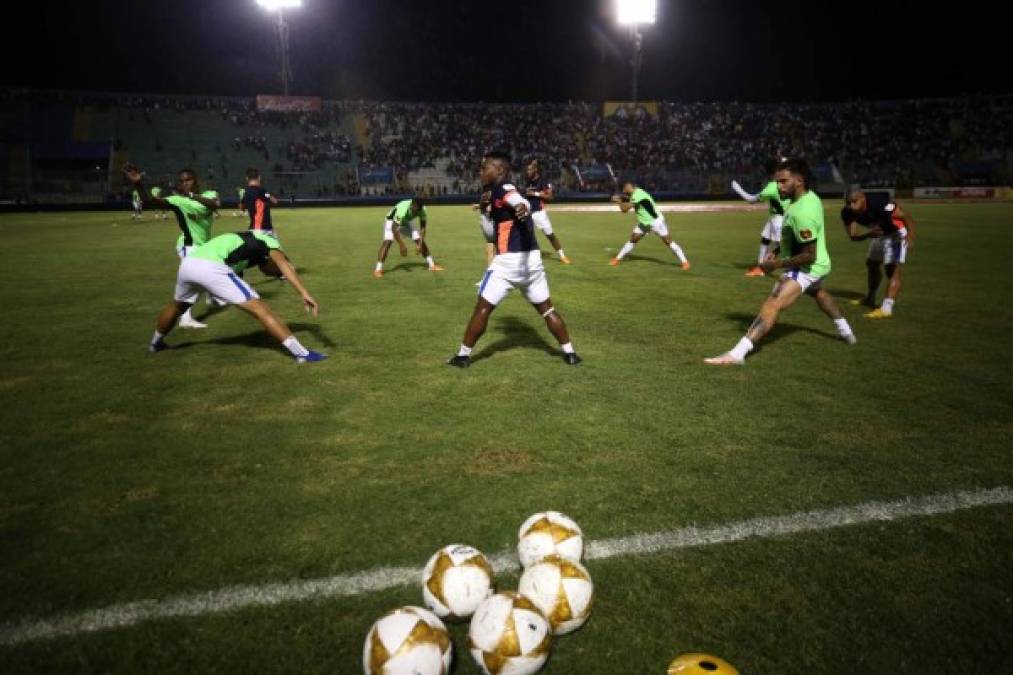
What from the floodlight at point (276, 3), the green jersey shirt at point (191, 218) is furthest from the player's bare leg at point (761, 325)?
the floodlight at point (276, 3)

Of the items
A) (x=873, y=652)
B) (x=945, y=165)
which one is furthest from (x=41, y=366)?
(x=945, y=165)

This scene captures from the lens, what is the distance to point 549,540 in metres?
3.18

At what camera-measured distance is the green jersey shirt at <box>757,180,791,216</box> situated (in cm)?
1220

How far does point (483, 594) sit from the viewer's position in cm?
286

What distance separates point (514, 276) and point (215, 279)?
3263 mm

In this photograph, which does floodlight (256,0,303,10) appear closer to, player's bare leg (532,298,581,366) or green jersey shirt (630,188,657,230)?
green jersey shirt (630,188,657,230)

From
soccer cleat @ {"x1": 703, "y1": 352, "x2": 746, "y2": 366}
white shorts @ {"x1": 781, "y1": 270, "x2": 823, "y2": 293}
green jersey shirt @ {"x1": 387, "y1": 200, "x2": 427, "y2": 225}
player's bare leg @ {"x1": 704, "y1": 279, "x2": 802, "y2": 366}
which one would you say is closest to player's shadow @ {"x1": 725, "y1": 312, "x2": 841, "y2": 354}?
player's bare leg @ {"x1": 704, "y1": 279, "x2": 802, "y2": 366}

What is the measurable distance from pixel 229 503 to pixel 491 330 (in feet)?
16.4

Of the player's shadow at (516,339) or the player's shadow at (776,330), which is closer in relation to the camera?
the player's shadow at (516,339)

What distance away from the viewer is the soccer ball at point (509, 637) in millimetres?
2491

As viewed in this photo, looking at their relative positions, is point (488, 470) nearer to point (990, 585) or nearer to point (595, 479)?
point (595, 479)

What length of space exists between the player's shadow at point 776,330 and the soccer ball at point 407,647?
5.88 m

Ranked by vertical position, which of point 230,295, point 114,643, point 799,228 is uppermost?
point 799,228

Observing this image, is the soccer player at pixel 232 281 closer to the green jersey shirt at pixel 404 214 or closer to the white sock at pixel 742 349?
the white sock at pixel 742 349
